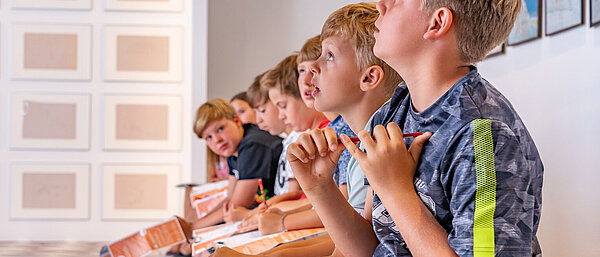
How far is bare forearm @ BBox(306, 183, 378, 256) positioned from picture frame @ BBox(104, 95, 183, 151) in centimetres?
364

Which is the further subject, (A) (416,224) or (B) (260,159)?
(B) (260,159)

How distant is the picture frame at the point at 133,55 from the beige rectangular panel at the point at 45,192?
87cm

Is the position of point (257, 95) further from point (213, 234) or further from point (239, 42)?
point (239, 42)

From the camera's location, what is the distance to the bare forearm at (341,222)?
97cm

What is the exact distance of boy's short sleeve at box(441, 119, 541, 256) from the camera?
704mm

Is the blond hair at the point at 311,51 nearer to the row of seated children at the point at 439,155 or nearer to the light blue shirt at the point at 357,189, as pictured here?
the light blue shirt at the point at 357,189

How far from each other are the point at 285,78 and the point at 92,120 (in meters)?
2.85

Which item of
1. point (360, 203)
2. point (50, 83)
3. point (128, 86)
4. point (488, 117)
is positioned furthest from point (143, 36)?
point (488, 117)

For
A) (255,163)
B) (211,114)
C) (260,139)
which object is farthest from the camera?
(211,114)

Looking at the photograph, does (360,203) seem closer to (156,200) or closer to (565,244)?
(565,244)

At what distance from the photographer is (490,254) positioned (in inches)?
27.5

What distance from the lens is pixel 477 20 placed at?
836 mm

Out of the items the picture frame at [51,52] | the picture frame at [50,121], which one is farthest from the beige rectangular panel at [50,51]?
the picture frame at [50,121]

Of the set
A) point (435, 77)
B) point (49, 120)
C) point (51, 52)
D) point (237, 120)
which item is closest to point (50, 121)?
point (49, 120)
